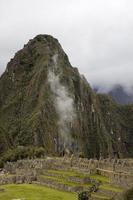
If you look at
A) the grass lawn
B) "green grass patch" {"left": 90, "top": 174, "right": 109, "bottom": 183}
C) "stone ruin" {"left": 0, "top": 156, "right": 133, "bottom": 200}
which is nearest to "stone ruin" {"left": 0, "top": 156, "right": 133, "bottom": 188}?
"stone ruin" {"left": 0, "top": 156, "right": 133, "bottom": 200}

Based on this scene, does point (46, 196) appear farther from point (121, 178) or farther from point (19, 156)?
point (19, 156)

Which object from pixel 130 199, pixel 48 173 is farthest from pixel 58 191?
pixel 130 199

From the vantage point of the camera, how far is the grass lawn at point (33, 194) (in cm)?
6531

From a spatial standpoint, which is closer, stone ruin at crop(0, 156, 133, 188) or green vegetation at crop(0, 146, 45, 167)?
stone ruin at crop(0, 156, 133, 188)

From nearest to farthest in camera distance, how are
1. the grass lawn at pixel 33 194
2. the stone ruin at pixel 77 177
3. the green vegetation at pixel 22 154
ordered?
the grass lawn at pixel 33 194, the stone ruin at pixel 77 177, the green vegetation at pixel 22 154

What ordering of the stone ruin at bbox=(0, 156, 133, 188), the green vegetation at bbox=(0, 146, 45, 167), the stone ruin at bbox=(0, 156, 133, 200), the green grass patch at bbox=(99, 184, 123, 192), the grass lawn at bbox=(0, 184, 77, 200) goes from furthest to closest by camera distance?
the green vegetation at bbox=(0, 146, 45, 167)
the stone ruin at bbox=(0, 156, 133, 188)
the stone ruin at bbox=(0, 156, 133, 200)
the green grass patch at bbox=(99, 184, 123, 192)
the grass lawn at bbox=(0, 184, 77, 200)

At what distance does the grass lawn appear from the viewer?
65.3m

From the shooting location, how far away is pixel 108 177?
8181 centimetres

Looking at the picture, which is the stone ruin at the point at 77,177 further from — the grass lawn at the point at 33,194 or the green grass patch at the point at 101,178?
the grass lawn at the point at 33,194

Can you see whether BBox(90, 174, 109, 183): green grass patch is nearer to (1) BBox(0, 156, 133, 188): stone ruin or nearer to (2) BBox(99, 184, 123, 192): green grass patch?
(1) BBox(0, 156, 133, 188): stone ruin

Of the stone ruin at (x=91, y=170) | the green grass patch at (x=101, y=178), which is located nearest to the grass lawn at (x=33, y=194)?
the stone ruin at (x=91, y=170)

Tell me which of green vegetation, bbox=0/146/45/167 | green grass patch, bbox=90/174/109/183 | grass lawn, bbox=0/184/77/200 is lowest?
grass lawn, bbox=0/184/77/200

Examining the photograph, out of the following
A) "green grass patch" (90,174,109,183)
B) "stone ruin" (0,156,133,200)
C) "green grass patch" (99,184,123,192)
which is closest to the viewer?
"green grass patch" (99,184,123,192)

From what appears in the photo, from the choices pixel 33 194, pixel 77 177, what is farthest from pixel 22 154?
pixel 33 194
